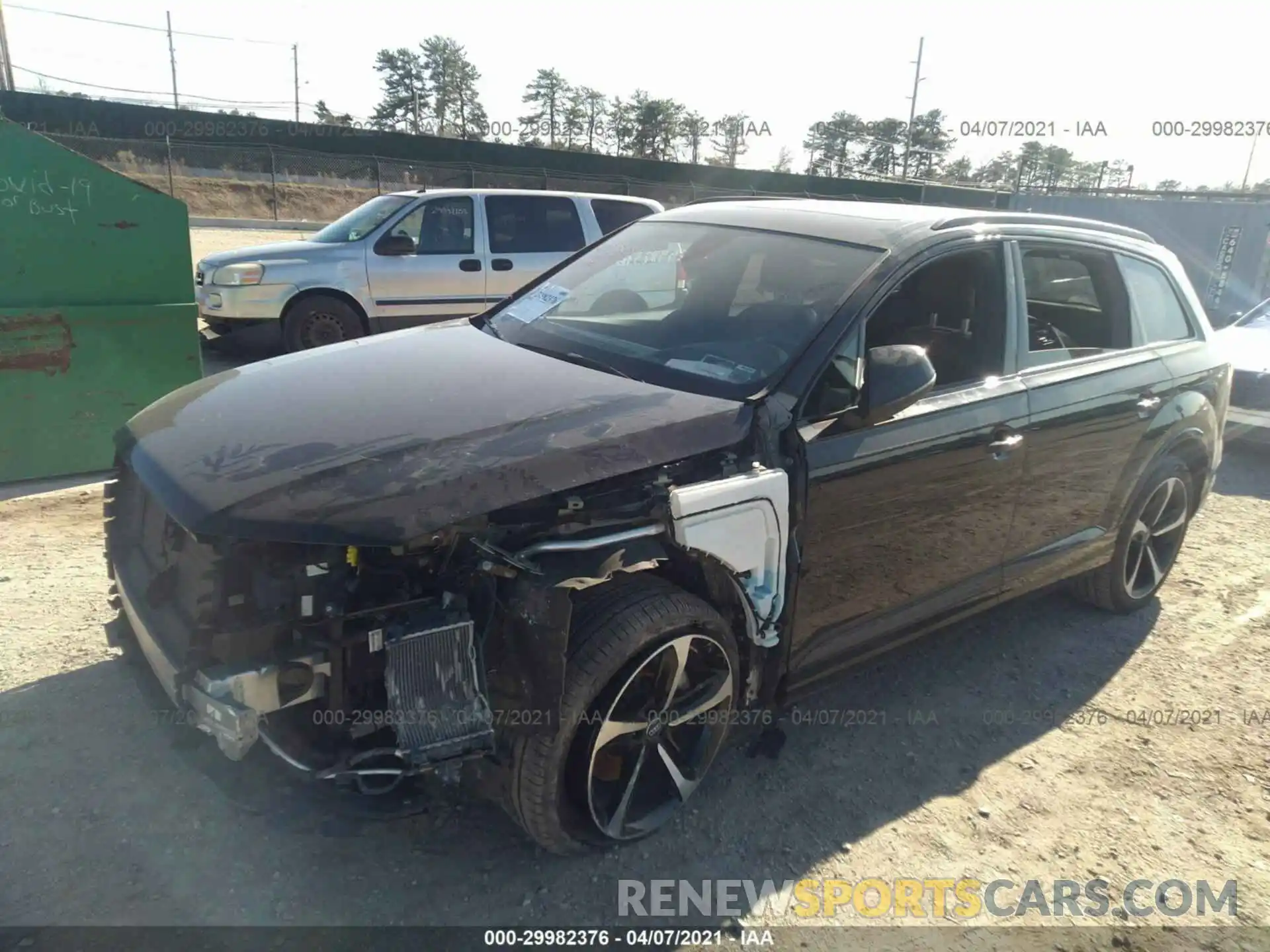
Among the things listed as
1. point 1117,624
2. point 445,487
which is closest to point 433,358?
point 445,487

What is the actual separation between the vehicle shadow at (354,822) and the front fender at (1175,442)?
44.4 inches

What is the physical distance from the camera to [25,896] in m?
2.35

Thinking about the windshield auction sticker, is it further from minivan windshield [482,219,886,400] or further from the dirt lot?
the dirt lot

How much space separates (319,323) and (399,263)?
0.98 meters

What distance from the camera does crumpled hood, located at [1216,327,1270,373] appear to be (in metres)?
7.55

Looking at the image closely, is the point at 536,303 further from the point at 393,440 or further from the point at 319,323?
the point at 319,323

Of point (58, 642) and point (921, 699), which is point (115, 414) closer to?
point (58, 642)

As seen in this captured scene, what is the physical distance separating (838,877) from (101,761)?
7.97 ft

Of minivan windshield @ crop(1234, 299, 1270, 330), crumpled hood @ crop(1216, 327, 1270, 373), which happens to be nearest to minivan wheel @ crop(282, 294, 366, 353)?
crumpled hood @ crop(1216, 327, 1270, 373)

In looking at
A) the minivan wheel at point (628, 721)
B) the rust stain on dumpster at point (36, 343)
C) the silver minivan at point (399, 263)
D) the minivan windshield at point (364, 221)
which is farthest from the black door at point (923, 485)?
the minivan windshield at point (364, 221)

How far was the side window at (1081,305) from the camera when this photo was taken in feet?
12.6

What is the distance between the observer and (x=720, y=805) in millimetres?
2908

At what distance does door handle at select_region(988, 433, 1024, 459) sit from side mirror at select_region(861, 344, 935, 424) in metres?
0.63

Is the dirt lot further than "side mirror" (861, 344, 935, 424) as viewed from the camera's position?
No
